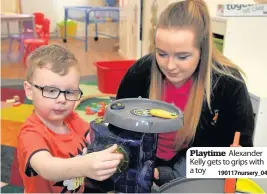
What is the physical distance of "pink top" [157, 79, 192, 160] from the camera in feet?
2.66

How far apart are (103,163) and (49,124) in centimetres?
29

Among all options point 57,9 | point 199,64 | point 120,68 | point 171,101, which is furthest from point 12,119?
point 57,9

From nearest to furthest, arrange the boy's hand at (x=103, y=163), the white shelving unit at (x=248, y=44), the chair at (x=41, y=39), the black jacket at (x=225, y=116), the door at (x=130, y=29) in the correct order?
the boy's hand at (x=103, y=163) → the black jacket at (x=225, y=116) → the white shelving unit at (x=248, y=44) → the door at (x=130, y=29) → the chair at (x=41, y=39)

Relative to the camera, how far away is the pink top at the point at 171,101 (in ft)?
2.66

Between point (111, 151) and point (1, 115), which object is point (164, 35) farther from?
point (1, 115)

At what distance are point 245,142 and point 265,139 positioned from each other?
297mm

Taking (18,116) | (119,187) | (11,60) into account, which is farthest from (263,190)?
(11,60)

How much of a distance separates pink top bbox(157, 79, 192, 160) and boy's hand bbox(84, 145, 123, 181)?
1.35 ft

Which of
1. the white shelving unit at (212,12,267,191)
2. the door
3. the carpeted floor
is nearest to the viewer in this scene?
the white shelving unit at (212,12,267,191)

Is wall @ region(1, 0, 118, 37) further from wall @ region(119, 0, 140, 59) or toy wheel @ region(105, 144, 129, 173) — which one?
toy wheel @ region(105, 144, 129, 173)

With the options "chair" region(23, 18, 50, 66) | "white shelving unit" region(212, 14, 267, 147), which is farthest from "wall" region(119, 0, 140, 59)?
"white shelving unit" region(212, 14, 267, 147)

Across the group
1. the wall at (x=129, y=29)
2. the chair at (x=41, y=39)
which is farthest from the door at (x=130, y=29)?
the chair at (x=41, y=39)

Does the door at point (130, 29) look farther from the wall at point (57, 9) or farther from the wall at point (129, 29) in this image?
the wall at point (57, 9)

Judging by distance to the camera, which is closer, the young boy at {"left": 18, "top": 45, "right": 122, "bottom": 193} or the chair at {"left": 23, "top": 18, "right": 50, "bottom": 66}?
the young boy at {"left": 18, "top": 45, "right": 122, "bottom": 193}
